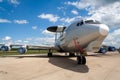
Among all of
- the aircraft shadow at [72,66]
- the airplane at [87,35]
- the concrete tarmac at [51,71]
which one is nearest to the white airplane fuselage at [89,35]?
the airplane at [87,35]

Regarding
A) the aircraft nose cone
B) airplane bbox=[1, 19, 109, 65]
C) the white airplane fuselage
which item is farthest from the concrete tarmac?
the aircraft nose cone

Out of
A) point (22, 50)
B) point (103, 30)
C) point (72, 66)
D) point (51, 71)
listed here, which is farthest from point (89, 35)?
point (22, 50)

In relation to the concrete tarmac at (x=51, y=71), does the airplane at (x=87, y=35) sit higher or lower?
higher

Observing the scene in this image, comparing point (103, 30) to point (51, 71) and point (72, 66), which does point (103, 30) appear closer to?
point (72, 66)

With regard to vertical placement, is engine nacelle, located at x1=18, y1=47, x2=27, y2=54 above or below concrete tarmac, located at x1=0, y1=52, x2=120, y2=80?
above

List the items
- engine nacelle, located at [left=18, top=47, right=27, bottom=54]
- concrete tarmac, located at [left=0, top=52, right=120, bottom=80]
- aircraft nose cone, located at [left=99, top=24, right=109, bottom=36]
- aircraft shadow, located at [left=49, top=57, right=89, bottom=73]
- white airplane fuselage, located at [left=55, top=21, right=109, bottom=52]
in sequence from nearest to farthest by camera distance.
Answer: concrete tarmac, located at [left=0, top=52, right=120, bottom=80] → aircraft shadow, located at [left=49, top=57, right=89, bottom=73] → aircraft nose cone, located at [left=99, top=24, right=109, bottom=36] → white airplane fuselage, located at [left=55, top=21, right=109, bottom=52] → engine nacelle, located at [left=18, top=47, right=27, bottom=54]

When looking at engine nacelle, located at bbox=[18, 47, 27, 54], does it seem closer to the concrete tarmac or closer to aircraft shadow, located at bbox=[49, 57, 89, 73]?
aircraft shadow, located at bbox=[49, 57, 89, 73]

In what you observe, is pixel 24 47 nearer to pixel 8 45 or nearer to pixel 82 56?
pixel 8 45

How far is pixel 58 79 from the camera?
8.50 m

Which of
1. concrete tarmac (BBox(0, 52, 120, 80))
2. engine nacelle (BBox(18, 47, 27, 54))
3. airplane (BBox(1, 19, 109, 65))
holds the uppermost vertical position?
airplane (BBox(1, 19, 109, 65))

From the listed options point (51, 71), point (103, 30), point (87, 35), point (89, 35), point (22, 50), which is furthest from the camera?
point (22, 50)

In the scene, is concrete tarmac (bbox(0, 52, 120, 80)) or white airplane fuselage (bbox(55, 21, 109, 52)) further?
white airplane fuselage (bbox(55, 21, 109, 52))

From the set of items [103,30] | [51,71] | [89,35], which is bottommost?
[51,71]

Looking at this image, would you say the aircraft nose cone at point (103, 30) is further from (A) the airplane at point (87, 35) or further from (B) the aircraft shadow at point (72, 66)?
(B) the aircraft shadow at point (72, 66)
